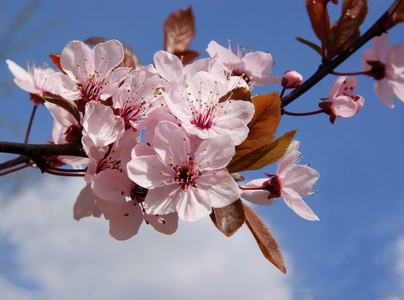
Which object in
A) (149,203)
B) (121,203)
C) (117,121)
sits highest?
(117,121)

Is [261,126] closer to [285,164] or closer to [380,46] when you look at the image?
[285,164]

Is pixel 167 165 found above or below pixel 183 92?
below

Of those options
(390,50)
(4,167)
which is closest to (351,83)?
(390,50)

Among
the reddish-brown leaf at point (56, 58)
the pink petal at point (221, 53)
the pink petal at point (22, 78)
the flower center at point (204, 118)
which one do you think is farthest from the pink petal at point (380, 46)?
the pink petal at point (22, 78)

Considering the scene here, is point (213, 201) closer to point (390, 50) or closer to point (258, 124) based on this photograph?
point (258, 124)

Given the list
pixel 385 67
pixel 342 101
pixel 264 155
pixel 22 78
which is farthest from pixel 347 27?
pixel 22 78

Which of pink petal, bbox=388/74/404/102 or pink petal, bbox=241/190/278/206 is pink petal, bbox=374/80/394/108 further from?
pink petal, bbox=241/190/278/206

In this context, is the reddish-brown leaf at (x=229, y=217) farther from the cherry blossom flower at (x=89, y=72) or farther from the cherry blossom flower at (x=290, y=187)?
the cherry blossom flower at (x=89, y=72)
